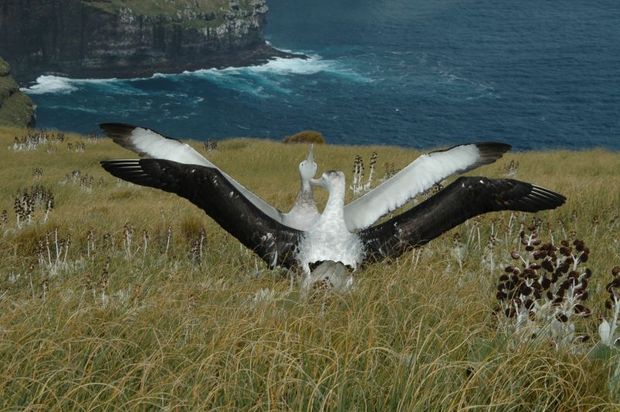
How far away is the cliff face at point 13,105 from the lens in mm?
111062

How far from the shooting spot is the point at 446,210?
23.7ft

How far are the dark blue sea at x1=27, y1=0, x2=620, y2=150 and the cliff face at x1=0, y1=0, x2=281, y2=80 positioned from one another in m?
7.58

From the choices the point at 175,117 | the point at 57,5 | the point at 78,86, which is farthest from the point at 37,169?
the point at 57,5

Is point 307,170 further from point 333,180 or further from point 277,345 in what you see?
point 277,345

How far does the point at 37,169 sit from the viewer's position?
20.1 meters

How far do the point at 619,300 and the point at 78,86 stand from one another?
153507 mm

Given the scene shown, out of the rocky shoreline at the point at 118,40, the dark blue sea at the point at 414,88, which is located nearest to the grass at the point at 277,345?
Answer: the dark blue sea at the point at 414,88

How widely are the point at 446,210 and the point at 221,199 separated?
6.92ft

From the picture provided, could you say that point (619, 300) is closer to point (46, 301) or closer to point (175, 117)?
point (46, 301)

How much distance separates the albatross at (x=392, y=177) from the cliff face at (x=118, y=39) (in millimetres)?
157545

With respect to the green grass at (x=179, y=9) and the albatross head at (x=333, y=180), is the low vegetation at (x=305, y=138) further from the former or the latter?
the green grass at (x=179, y=9)

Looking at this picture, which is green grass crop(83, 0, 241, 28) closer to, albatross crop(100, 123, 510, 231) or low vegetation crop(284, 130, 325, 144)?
low vegetation crop(284, 130, 325, 144)

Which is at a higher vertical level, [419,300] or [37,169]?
[419,300]

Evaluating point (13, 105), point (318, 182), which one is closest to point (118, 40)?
point (13, 105)
